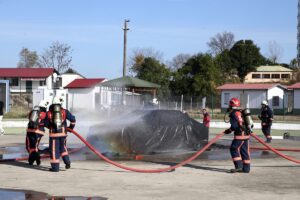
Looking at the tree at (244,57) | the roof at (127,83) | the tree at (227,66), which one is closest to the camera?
the roof at (127,83)

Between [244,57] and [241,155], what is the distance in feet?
224

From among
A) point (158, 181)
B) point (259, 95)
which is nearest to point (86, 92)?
point (259, 95)

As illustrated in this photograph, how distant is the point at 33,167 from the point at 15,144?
647 cm

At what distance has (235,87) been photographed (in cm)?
5084

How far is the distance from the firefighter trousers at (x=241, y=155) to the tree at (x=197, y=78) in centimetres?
4596

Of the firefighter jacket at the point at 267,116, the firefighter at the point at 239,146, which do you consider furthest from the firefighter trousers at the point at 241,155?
the firefighter jacket at the point at 267,116

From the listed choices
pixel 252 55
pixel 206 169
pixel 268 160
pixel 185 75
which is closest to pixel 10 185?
pixel 206 169

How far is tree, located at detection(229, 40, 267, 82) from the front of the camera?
3014 inches

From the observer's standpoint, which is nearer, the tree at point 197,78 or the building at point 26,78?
the tree at point 197,78

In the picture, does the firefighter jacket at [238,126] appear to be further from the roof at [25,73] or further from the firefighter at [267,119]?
the roof at [25,73]

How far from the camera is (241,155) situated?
10.7 m

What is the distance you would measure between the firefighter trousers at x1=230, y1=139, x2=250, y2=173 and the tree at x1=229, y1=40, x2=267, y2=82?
66829 millimetres

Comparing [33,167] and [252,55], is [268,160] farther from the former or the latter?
[252,55]

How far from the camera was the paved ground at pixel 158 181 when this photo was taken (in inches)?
320
